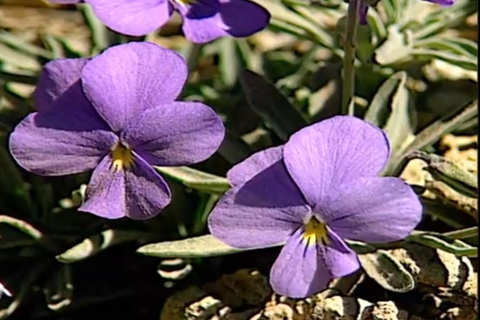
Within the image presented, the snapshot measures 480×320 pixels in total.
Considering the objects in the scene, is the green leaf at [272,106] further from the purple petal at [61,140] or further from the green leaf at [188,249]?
the purple petal at [61,140]

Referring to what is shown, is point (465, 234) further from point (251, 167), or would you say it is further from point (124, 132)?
point (124, 132)

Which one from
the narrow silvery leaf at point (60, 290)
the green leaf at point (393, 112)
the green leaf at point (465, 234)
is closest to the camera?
the green leaf at point (465, 234)

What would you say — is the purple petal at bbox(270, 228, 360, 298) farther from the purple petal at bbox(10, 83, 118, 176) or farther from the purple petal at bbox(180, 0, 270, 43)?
the purple petal at bbox(180, 0, 270, 43)

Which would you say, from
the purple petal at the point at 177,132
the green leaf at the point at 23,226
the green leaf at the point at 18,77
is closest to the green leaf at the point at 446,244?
the purple petal at the point at 177,132

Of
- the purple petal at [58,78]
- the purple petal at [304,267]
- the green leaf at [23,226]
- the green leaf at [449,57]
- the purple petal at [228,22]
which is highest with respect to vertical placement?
the purple petal at [228,22]

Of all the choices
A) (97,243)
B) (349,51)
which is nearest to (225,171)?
(97,243)

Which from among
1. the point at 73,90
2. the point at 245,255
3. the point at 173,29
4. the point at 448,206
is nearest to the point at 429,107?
the point at 448,206

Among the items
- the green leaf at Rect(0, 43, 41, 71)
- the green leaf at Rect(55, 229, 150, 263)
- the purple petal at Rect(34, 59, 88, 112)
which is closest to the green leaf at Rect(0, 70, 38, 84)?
the green leaf at Rect(0, 43, 41, 71)
